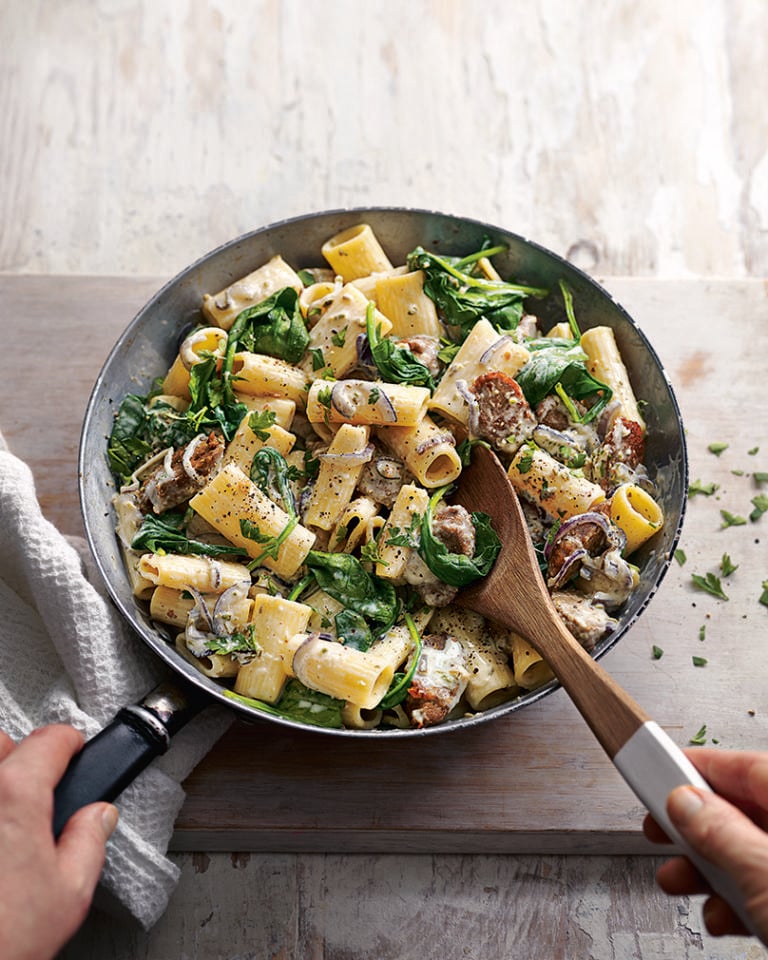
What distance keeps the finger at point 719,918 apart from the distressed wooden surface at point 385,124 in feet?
8.14

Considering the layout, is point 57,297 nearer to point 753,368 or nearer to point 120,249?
point 120,249

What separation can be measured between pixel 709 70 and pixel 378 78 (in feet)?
4.85

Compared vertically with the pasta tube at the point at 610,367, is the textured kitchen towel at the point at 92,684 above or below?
below

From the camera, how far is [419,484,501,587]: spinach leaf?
2.54m

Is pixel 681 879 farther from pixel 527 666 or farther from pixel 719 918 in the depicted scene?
pixel 527 666

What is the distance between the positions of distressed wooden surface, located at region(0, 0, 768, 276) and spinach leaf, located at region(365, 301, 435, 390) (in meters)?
1.34

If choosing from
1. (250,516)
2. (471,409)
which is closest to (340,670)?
(250,516)

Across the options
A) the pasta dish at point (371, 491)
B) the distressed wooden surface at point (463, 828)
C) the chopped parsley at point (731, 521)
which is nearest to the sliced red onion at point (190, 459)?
the pasta dish at point (371, 491)

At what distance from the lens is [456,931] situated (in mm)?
2748

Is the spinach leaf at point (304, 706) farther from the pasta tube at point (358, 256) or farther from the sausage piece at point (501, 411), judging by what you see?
the pasta tube at point (358, 256)

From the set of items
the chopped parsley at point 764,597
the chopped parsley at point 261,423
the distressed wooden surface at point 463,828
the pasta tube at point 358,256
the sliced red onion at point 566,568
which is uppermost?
the pasta tube at point 358,256

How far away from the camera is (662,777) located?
198cm

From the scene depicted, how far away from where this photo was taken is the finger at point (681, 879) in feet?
6.86

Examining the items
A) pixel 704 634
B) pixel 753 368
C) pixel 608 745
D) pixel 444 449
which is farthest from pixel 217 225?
pixel 608 745
